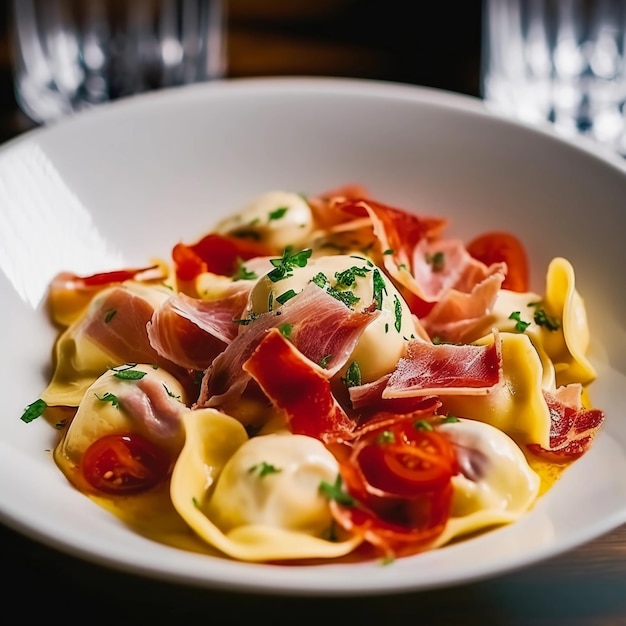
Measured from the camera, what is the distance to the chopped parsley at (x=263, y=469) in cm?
246

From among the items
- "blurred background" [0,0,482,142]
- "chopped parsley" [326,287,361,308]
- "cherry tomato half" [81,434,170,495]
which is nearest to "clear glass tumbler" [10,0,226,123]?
"blurred background" [0,0,482,142]

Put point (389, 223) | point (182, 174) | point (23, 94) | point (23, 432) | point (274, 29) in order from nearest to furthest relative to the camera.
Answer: point (23, 432) → point (389, 223) → point (182, 174) → point (23, 94) → point (274, 29)

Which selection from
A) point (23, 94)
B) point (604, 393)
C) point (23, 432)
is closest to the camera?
point (23, 432)

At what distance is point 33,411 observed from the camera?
9.43 feet

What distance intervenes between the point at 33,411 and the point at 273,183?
64.4 inches

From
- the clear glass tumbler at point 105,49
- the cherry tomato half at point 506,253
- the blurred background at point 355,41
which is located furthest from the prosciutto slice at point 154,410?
the blurred background at point 355,41

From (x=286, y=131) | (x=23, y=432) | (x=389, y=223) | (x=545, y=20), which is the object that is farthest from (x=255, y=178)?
(x=545, y=20)

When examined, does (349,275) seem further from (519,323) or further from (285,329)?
(519,323)

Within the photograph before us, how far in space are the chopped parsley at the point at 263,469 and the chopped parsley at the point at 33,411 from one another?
2.63 feet

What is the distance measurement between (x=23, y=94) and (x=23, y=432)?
320 centimetres

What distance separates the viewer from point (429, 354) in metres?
2.83

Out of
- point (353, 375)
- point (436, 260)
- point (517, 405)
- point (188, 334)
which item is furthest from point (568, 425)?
point (188, 334)

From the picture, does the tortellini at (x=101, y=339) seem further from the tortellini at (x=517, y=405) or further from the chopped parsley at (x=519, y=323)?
the chopped parsley at (x=519, y=323)

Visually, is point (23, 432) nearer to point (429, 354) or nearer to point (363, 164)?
point (429, 354)
